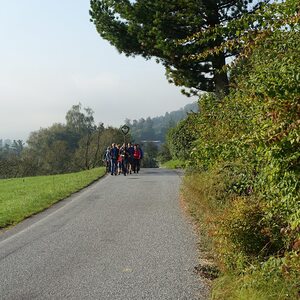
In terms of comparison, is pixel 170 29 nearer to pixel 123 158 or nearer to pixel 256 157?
pixel 123 158

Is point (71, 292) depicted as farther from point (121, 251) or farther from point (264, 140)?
point (264, 140)

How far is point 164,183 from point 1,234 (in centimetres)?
920

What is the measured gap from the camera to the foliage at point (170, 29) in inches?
704

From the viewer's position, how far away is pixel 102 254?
752 cm

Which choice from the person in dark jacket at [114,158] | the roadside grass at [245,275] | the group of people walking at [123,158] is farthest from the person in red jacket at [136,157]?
the roadside grass at [245,275]

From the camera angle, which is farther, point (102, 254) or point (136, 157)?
point (136, 157)

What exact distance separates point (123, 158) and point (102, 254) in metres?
16.2

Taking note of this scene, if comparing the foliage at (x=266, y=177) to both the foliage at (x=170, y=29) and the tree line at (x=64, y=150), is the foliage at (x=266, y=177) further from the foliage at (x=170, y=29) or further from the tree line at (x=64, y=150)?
the tree line at (x=64, y=150)

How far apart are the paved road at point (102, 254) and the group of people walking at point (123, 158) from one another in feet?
34.9

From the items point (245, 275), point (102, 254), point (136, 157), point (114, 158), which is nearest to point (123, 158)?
point (114, 158)

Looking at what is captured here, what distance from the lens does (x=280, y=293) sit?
432cm

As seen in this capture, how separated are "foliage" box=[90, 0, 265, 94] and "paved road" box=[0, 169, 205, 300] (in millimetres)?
7206

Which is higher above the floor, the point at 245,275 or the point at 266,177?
the point at 266,177

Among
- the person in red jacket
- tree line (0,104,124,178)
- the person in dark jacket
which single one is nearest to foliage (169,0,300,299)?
the person in dark jacket
